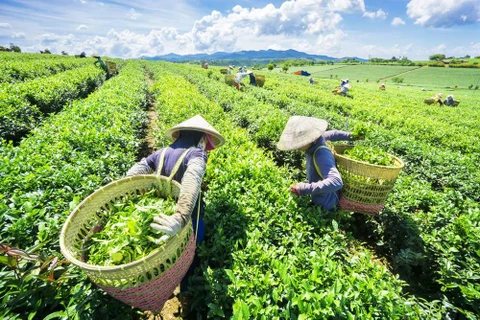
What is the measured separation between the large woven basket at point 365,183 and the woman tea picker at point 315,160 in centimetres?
20

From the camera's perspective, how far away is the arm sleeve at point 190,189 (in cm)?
181

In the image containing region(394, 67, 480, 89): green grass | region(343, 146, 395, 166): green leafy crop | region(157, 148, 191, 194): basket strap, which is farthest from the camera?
region(394, 67, 480, 89): green grass

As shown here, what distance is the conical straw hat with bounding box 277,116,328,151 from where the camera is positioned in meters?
2.99

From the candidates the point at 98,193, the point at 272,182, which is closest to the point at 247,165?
the point at 272,182

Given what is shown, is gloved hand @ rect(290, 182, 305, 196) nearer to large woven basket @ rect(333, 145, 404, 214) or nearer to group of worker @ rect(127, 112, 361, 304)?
group of worker @ rect(127, 112, 361, 304)

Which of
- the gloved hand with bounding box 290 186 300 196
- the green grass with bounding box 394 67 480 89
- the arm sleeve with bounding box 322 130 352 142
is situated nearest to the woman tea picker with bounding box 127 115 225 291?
the gloved hand with bounding box 290 186 300 196

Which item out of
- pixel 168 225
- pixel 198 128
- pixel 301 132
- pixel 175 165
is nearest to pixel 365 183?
pixel 301 132

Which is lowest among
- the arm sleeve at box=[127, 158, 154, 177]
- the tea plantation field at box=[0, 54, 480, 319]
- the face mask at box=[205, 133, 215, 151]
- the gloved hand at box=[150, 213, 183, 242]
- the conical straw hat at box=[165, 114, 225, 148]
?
the tea plantation field at box=[0, 54, 480, 319]

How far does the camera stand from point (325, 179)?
Result: 9.36ft

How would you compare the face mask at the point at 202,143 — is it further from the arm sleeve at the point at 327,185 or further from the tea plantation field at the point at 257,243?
the arm sleeve at the point at 327,185

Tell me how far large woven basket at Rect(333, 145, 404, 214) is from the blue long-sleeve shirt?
19 centimetres

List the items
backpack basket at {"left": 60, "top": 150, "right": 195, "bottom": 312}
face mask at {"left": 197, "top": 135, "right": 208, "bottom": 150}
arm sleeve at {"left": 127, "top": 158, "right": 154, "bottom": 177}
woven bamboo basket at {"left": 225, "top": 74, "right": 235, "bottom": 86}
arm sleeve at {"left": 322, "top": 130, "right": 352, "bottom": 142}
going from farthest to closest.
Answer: woven bamboo basket at {"left": 225, "top": 74, "right": 235, "bottom": 86}
arm sleeve at {"left": 322, "top": 130, "right": 352, "bottom": 142}
face mask at {"left": 197, "top": 135, "right": 208, "bottom": 150}
arm sleeve at {"left": 127, "top": 158, "right": 154, "bottom": 177}
backpack basket at {"left": 60, "top": 150, "right": 195, "bottom": 312}

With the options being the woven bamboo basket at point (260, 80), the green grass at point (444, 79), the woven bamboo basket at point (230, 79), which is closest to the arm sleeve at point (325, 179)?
the woven bamboo basket at point (230, 79)

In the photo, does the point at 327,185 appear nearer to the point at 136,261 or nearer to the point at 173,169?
the point at 173,169
